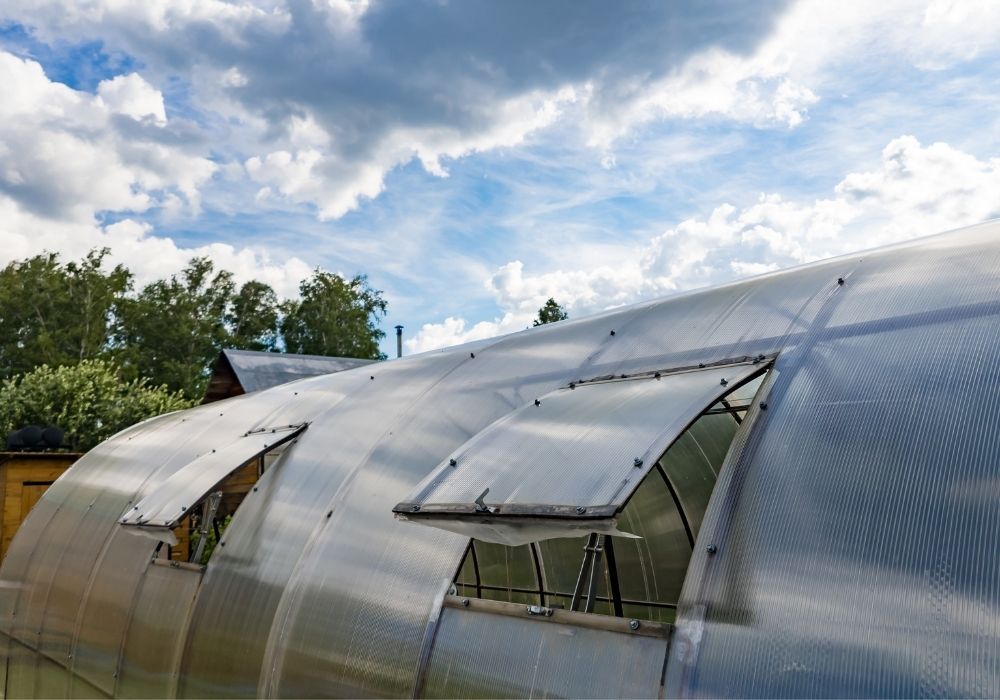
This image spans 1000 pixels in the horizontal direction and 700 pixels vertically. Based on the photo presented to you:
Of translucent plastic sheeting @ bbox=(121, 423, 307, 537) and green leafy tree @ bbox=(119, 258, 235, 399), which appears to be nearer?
translucent plastic sheeting @ bbox=(121, 423, 307, 537)

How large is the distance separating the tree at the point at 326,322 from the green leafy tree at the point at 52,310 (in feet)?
35.8

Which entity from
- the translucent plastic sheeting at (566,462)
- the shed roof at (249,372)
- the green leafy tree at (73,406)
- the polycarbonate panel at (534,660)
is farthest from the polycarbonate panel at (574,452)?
the green leafy tree at (73,406)

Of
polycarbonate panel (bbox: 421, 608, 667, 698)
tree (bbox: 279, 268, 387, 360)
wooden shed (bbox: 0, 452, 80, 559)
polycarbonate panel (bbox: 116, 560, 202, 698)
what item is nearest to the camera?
polycarbonate panel (bbox: 421, 608, 667, 698)

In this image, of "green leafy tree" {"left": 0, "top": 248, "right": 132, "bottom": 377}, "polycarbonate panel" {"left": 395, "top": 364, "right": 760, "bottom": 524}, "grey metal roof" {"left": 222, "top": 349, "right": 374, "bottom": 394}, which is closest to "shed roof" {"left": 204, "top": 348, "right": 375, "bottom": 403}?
"grey metal roof" {"left": 222, "top": 349, "right": 374, "bottom": 394}

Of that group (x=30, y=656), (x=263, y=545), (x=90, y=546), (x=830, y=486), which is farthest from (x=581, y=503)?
(x=30, y=656)

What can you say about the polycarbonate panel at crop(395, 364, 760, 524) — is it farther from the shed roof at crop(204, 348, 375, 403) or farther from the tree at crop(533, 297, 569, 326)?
the tree at crop(533, 297, 569, 326)

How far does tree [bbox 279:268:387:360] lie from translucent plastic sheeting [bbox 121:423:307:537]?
42672 millimetres

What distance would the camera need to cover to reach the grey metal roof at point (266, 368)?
20797mm

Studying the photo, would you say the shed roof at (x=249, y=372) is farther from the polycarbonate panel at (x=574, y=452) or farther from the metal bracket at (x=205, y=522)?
the polycarbonate panel at (x=574, y=452)

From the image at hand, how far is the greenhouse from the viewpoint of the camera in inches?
125

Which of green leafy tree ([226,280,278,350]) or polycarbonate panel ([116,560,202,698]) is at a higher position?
green leafy tree ([226,280,278,350])

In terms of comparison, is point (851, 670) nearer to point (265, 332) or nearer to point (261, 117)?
point (261, 117)

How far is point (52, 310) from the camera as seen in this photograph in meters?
45.0

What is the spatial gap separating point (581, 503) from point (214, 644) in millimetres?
4344
